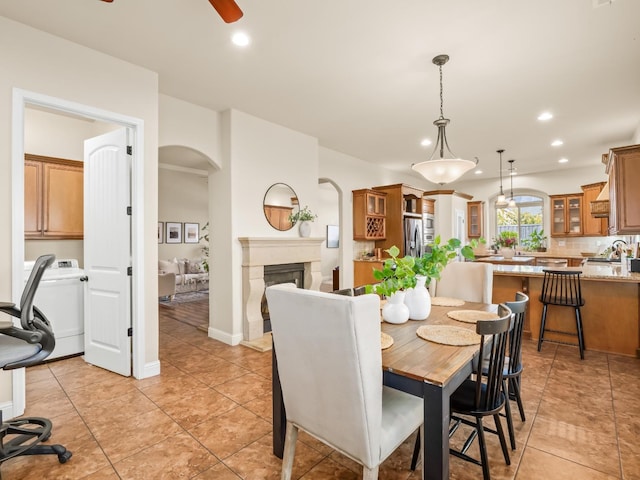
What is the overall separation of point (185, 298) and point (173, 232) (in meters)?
2.04

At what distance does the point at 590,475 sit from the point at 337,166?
204 inches

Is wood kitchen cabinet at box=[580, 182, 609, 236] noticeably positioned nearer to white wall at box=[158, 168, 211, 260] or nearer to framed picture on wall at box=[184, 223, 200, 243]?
white wall at box=[158, 168, 211, 260]

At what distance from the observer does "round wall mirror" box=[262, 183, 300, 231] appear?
4.51 meters

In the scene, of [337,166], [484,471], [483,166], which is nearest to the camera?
[484,471]

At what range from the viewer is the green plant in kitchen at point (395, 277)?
1995mm

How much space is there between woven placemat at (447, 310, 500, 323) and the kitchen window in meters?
7.12

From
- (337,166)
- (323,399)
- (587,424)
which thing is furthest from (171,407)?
(337,166)

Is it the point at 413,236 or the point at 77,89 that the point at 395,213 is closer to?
the point at 413,236

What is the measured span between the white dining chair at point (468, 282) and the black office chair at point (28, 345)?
9.84ft

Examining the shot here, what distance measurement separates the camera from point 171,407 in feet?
8.37

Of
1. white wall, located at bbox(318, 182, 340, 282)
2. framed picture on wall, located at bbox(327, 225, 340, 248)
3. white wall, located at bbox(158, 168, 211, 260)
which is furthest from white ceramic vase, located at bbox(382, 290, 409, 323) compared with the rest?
framed picture on wall, located at bbox(327, 225, 340, 248)

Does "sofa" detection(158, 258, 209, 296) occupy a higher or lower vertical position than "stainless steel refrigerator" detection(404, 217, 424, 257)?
lower

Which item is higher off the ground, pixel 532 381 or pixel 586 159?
pixel 586 159

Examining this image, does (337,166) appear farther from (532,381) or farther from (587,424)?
(587,424)
